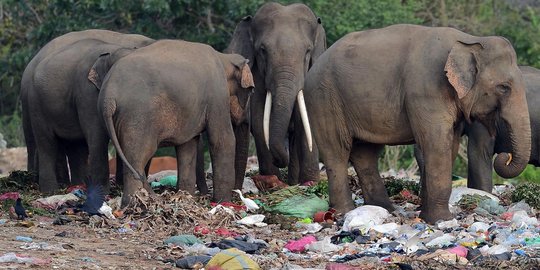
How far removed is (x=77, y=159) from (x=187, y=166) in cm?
218

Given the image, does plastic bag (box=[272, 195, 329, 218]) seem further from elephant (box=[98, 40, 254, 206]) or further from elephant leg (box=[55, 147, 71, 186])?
elephant leg (box=[55, 147, 71, 186])

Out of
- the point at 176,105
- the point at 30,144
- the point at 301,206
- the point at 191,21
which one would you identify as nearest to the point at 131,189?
the point at 176,105

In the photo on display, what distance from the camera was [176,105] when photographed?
12.4 meters

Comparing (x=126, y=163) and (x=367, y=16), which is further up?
(x=126, y=163)

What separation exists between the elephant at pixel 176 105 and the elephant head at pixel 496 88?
2276 millimetres

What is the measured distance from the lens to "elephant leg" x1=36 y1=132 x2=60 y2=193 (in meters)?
14.1

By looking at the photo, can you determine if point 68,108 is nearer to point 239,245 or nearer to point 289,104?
point 289,104

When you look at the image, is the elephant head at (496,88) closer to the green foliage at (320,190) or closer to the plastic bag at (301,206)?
the plastic bag at (301,206)

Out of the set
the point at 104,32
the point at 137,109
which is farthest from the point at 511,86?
the point at 104,32

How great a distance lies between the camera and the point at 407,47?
1213 cm

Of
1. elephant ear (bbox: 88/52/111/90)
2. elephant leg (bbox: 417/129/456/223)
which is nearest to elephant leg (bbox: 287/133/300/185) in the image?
elephant ear (bbox: 88/52/111/90)

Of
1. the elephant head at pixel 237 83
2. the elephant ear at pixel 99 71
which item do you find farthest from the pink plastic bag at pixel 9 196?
the elephant head at pixel 237 83

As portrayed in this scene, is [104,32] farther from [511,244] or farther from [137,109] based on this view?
[511,244]

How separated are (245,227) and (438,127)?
1.76 meters
